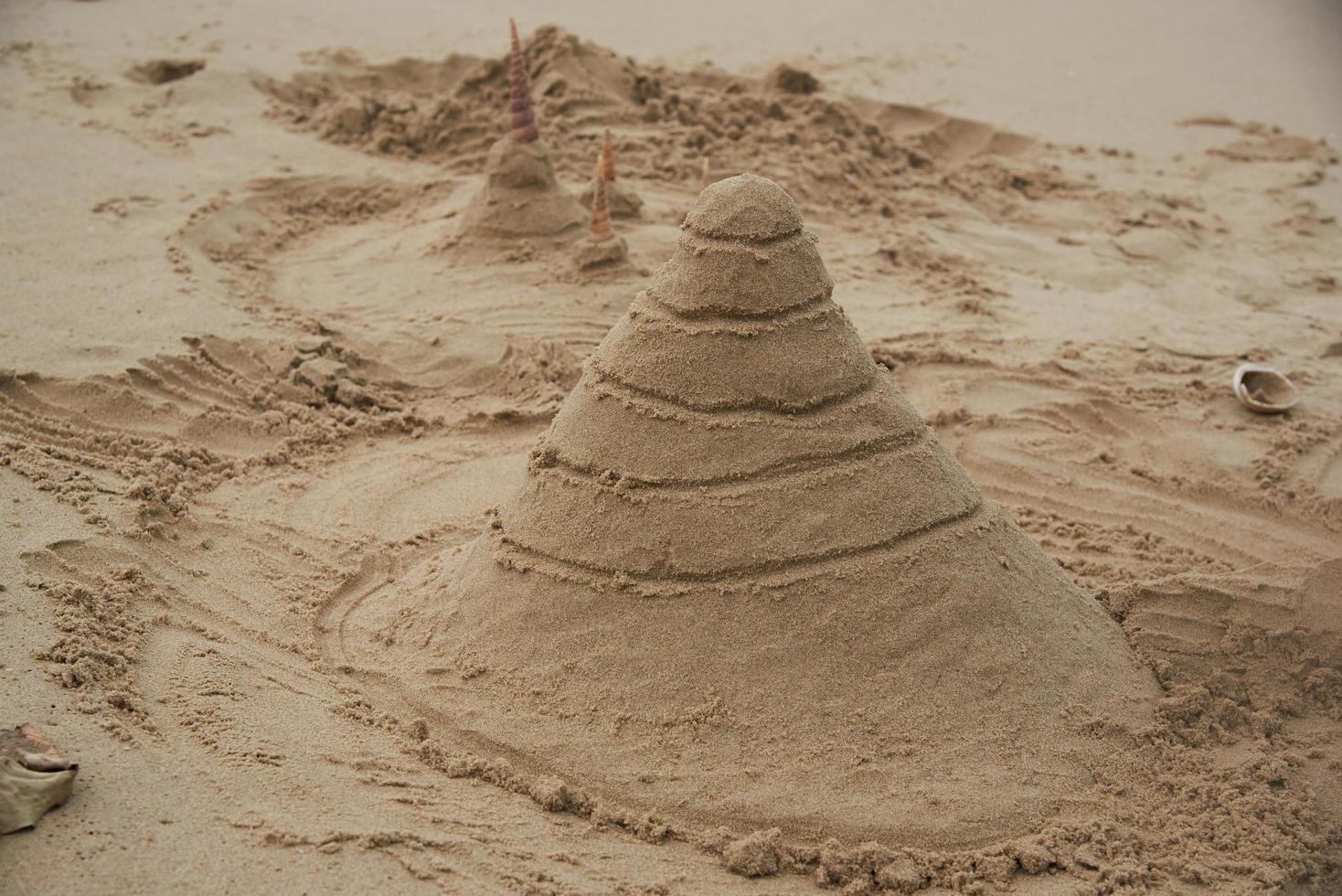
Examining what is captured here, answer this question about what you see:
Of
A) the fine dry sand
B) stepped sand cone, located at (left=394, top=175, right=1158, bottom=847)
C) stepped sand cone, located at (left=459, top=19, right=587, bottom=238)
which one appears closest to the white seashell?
the fine dry sand

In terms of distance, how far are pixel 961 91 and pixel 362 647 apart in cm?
703

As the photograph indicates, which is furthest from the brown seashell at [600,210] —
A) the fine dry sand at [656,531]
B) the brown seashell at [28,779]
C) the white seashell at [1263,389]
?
the brown seashell at [28,779]

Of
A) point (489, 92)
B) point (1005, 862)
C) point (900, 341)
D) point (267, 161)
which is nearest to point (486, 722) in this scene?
point (1005, 862)

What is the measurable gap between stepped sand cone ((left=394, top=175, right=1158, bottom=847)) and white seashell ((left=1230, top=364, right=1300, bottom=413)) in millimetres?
2468

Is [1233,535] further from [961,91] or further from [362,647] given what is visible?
[961,91]

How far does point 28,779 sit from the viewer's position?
206 cm

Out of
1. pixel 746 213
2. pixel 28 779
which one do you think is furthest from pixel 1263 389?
pixel 28 779

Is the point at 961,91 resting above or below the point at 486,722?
above

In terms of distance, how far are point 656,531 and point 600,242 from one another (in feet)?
10.3

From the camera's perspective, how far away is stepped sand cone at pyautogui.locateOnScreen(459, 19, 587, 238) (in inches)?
226

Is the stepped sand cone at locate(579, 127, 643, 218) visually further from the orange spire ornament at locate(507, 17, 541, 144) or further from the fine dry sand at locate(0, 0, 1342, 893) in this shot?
the orange spire ornament at locate(507, 17, 541, 144)

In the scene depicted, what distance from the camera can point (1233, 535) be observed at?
3.92m

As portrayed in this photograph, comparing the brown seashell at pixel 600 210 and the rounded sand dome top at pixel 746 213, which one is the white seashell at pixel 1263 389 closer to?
the brown seashell at pixel 600 210

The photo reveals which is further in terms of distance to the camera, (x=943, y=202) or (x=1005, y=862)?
(x=943, y=202)
